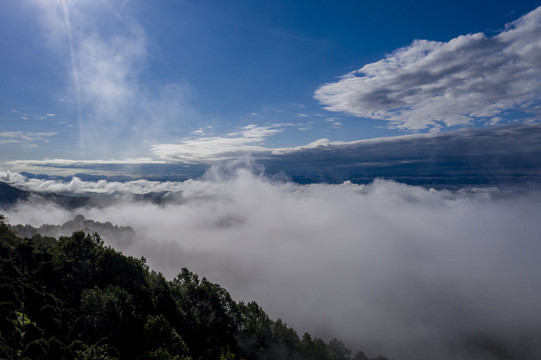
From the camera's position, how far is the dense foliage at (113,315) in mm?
34844

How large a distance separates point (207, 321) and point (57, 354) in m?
30.0

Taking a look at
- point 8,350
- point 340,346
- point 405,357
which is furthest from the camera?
point 405,357

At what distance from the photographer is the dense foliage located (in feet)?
114

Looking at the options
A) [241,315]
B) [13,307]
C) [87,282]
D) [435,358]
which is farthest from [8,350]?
[435,358]

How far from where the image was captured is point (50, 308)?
134 ft

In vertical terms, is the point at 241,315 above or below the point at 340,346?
above

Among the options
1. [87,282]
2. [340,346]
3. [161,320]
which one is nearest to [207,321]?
[161,320]

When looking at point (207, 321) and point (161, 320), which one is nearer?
point (161, 320)

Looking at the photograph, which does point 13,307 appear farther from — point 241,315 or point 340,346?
point 340,346

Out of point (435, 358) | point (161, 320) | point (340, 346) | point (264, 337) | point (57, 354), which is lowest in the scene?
point (435, 358)

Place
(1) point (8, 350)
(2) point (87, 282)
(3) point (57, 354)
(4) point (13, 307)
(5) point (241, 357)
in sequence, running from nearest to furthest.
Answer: (1) point (8, 350)
(3) point (57, 354)
(4) point (13, 307)
(5) point (241, 357)
(2) point (87, 282)

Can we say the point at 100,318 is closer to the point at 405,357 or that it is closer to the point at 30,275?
the point at 30,275

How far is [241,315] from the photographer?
62781 mm

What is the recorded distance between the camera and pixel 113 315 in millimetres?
42812
